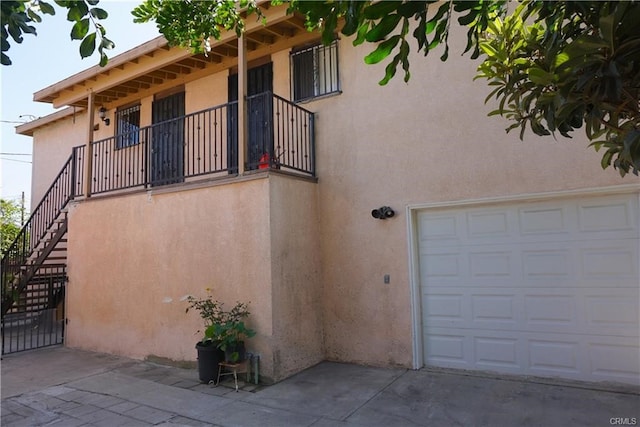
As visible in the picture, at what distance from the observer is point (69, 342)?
830cm

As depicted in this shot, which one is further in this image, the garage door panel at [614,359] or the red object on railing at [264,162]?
the red object on railing at [264,162]

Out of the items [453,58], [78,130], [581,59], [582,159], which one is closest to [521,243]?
[582,159]

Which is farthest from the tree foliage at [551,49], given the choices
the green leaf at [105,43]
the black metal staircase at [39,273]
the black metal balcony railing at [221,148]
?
the black metal staircase at [39,273]

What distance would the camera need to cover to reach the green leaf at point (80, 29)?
2343mm

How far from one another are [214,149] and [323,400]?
16.2ft

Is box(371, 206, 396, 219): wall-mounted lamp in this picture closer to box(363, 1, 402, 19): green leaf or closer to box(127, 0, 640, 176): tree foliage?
box(127, 0, 640, 176): tree foliage

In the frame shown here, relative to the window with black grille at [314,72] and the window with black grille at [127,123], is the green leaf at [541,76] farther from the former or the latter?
the window with black grille at [127,123]

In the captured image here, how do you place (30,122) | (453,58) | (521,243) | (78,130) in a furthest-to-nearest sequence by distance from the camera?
(30,122) < (78,130) < (453,58) < (521,243)

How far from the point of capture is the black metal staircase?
346 inches

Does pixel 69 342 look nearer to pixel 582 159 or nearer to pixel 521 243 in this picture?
pixel 521 243

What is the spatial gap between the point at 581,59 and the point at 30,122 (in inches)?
595

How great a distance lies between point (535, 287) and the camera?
5441 mm

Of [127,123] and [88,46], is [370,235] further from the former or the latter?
[127,123]

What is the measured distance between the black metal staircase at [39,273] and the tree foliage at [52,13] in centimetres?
742
